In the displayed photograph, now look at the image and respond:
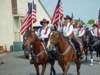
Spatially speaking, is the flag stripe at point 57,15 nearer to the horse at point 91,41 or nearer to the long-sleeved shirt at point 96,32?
the horse at point 91,41

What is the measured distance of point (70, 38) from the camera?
62.4 ft

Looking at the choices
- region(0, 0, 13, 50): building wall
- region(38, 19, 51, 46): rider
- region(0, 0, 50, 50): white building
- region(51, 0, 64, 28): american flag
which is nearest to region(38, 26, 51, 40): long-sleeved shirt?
region(38, 19, 51, 46): rider

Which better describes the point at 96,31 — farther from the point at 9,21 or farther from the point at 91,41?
the point at 9,21

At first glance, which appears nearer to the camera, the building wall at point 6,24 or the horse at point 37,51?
the horse at point 37,51

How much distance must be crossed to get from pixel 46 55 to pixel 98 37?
9.90 meters

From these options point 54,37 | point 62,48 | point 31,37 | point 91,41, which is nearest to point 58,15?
point 31,37

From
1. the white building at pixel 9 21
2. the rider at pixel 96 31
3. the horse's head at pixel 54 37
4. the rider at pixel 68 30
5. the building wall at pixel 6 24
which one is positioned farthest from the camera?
the white building at pixel 9 21

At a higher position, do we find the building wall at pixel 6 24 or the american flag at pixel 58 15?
the american flag at pixel 58 15

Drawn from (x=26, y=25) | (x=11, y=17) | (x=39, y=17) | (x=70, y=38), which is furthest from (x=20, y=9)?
(x=70, y=38)

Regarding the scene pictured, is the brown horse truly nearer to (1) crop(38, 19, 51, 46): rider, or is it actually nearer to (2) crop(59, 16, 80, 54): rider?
(2) crop(59, 16, 80, 54): rider

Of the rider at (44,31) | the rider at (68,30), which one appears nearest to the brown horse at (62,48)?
the rider at (68,30)

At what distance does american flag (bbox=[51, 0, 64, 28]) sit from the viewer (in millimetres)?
21875

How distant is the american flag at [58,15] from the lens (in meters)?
21.9

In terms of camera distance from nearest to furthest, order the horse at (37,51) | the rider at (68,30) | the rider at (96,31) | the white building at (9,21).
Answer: the horse at (37,51) < the rider at (68,30) < the rider at (96,31) < the white building at (9,21)
